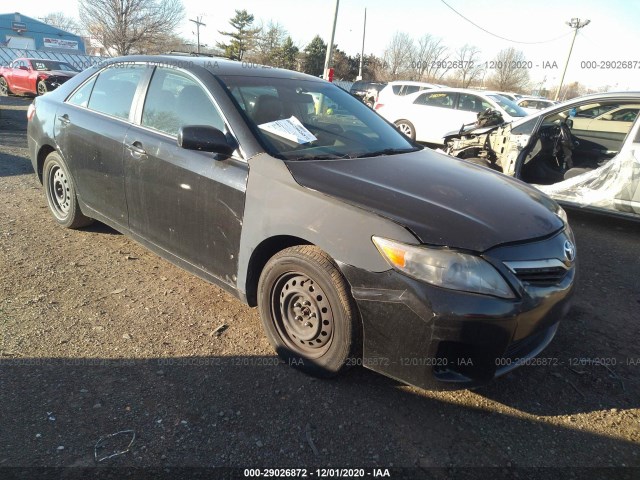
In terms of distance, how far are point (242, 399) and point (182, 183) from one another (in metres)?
1.43

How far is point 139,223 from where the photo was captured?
333 centimetres

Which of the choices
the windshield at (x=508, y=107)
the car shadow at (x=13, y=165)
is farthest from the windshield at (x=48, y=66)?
the windshield at (x=508, y=107)

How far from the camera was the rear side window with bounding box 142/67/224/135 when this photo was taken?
2.91m

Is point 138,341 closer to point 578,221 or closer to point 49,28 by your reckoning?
point 578,221

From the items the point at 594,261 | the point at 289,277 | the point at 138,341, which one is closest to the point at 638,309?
the point at 594,261

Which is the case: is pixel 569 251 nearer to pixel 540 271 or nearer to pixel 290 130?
pixel 540 271

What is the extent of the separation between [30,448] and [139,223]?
1.75 metres

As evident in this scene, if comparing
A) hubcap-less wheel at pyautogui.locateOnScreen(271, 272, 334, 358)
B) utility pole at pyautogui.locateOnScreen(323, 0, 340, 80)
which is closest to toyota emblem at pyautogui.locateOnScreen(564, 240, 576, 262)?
hubcap-less wheel at pyautogui.locateOnScreen(271, 272, 334, 358)

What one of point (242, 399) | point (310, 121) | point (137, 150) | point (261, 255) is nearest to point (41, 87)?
point (137, 150)

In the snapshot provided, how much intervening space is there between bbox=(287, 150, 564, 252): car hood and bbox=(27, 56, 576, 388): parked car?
0.01 meters

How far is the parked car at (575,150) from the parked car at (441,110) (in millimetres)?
3637

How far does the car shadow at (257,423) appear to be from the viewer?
1973 millimetres

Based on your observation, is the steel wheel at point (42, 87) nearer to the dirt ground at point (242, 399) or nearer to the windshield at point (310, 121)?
the dirt ground at point (242, 399)

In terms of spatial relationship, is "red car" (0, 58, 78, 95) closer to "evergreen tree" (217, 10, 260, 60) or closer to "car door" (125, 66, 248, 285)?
"car door" (125, 66, 248, 285)
